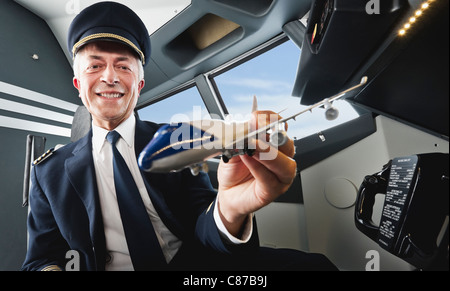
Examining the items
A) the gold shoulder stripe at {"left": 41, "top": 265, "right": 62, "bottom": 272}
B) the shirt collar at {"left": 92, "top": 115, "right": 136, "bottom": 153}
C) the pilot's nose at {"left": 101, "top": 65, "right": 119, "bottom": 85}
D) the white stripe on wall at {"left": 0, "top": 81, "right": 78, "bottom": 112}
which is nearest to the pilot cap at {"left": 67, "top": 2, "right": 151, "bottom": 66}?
the pilot's nose at {"left": 101, "top": 65, "right": 119, "bottom": 85}

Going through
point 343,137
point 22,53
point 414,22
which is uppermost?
point 22,53

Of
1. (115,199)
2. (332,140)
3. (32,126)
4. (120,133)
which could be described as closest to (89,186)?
(115,199)

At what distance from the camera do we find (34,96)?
214 centimetres

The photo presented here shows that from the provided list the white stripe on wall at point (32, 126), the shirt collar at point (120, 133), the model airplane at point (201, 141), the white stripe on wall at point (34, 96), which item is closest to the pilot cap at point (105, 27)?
the shirt collar at point (120, 133)

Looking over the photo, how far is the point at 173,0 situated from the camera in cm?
190

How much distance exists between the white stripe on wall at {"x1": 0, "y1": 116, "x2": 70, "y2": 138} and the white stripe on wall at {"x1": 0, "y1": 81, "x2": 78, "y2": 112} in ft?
0.89

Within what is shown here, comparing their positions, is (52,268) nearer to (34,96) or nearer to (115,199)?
(115,199)

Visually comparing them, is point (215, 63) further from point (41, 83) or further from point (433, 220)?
point (433, 220)

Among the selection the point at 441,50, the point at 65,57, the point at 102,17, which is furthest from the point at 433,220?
the point at 65,57

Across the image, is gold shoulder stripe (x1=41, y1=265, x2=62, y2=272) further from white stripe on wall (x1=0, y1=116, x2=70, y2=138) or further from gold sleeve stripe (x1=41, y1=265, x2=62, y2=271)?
white stripe on wall (x1=0, y1=116, x2=70, y2=138)

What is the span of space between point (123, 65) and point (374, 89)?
3.68 ft

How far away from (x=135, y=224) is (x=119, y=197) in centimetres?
12

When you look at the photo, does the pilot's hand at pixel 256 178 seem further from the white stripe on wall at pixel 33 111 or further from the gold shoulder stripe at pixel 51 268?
the white stripe on wall at pixel 33 111

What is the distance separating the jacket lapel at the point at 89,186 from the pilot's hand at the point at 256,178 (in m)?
0.45
